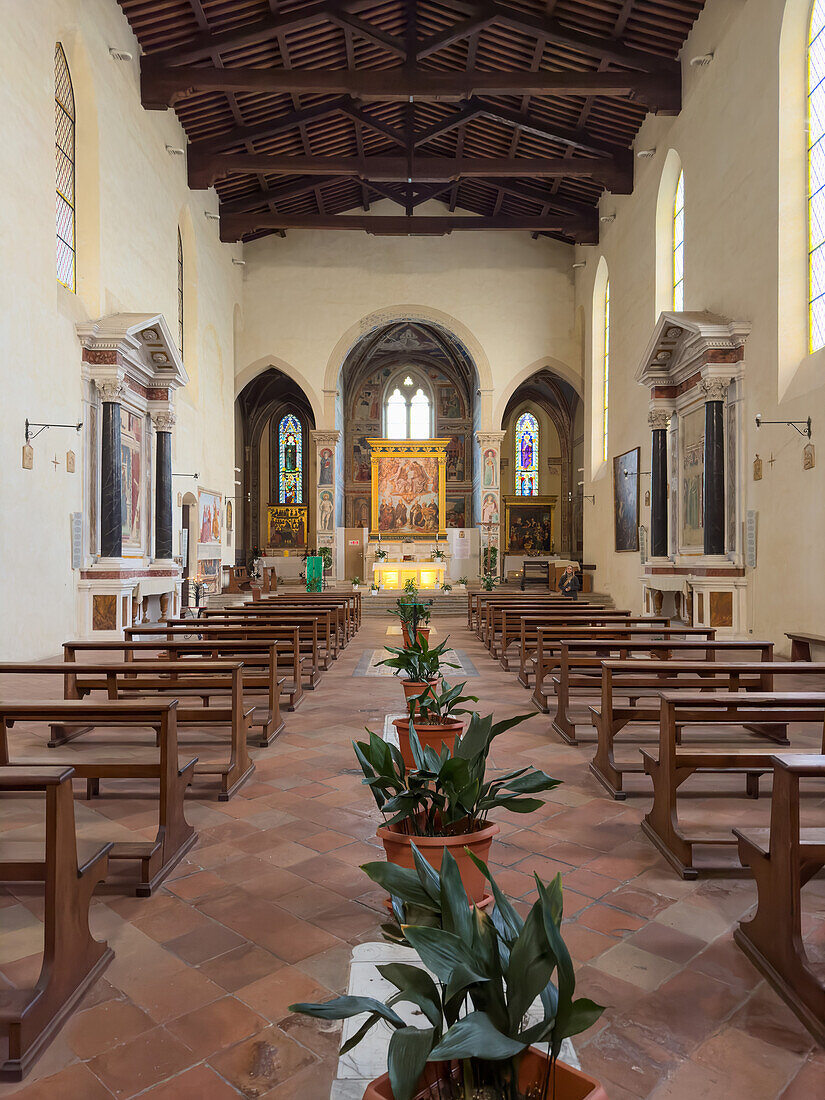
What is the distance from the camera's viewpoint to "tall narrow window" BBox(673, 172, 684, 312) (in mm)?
13867

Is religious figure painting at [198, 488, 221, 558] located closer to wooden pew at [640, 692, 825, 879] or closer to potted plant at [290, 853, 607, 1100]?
wooden pew at [640, 692, 825, 879]

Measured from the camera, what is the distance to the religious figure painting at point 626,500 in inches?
622

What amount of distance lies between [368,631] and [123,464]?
522cm

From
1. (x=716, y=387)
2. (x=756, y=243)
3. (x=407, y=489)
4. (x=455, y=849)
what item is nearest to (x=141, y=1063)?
(x=455, y=849)

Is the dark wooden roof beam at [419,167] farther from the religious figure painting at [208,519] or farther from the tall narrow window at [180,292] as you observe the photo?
the religious figure painting at [208,519]

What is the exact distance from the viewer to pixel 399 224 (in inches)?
794

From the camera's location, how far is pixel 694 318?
11398 millimetres

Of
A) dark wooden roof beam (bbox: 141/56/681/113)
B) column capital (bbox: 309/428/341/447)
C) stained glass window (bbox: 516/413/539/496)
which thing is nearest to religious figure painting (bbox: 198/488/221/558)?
column capital (bbox: 309/428/341/447)

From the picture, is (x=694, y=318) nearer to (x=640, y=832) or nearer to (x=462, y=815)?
(x=640, y=832)

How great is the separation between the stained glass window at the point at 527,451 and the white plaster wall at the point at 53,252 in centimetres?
1649

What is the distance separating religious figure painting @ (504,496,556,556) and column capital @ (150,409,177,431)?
54.4 ft

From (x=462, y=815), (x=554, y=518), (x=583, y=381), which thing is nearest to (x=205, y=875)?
(x=462, y=815)

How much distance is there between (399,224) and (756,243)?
38.2ft

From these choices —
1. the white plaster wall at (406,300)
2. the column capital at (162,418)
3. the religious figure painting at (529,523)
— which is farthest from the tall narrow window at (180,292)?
the religious figure painting at (529,523)
